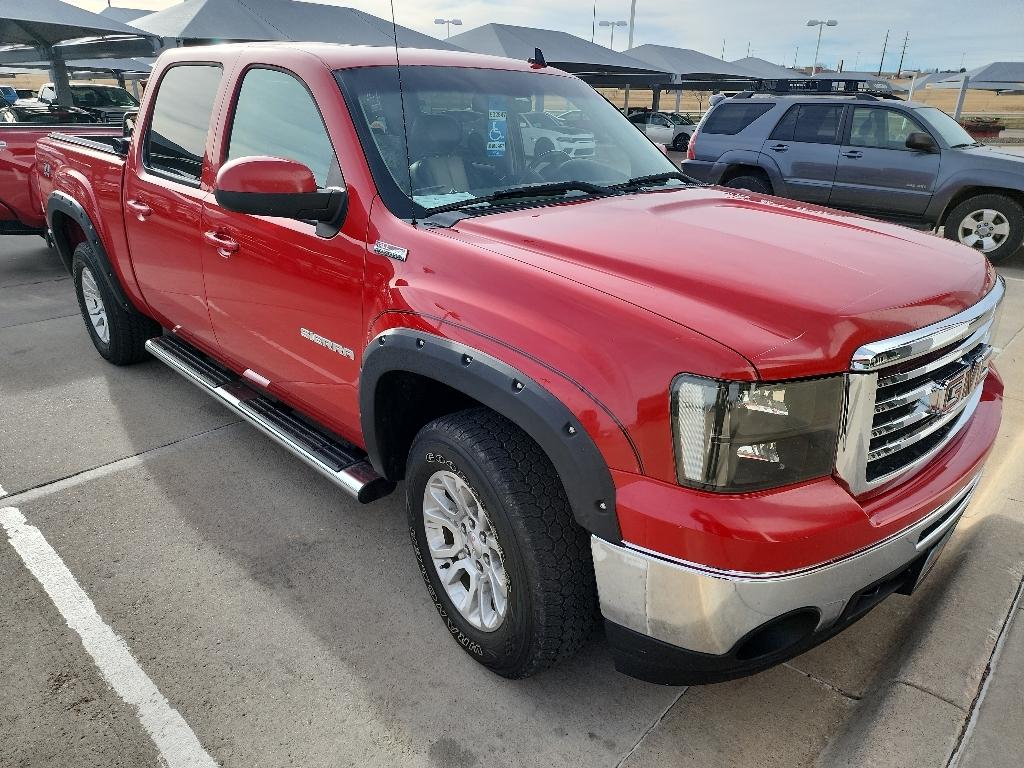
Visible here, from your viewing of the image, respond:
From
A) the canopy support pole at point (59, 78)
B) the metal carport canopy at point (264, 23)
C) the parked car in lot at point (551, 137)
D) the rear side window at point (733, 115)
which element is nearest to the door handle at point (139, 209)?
the parked car in lot at point (551, 137)

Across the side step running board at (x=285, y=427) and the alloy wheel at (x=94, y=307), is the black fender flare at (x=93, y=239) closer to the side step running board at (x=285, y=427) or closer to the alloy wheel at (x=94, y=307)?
the alloy wheel at (x=94, y=307)

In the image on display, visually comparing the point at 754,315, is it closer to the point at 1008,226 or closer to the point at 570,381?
the point at 570,381

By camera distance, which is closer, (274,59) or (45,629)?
(45,629)

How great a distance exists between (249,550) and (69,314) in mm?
4390

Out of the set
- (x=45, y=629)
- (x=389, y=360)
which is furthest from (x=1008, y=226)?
(x=45, y=629)

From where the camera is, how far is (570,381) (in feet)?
5.91

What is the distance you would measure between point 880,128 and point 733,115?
1.95m

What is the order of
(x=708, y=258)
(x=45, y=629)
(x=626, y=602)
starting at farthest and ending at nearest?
1. (x=45, y=629)
2. (x=708, y=258)
3. (x=626, y=602)

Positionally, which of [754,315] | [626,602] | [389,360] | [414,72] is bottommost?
[626,602]

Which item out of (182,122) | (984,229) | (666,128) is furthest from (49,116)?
(666,128)

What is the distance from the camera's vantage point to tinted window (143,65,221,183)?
3.34m

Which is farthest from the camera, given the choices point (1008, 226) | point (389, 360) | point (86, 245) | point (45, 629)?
point (1008, 226)

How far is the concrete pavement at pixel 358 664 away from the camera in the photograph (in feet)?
6.87

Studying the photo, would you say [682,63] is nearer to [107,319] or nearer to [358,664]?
[107,319]
